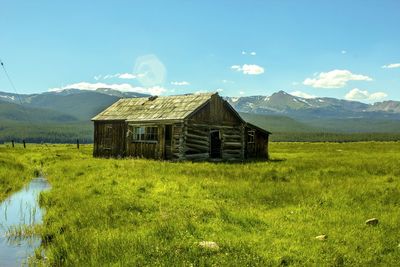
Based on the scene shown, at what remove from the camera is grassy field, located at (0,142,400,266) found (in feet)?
26.6

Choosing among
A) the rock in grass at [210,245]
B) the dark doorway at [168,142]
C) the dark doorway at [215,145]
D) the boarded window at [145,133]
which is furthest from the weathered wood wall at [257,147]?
the rock in grass at [210,245]

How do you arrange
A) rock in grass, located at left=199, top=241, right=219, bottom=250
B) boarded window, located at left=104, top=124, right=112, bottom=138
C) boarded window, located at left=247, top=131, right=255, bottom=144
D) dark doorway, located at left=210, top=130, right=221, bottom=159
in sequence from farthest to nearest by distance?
boarded window, located at left=247, top=131, right=255, bottom=144, boarded window, located at left=104, top=124, right=112, bottom=138, dark doorway, located at left=210, top=130, right=221, bottom=159, rock in grass, located at left=199, top=241, right=219, bottom=250

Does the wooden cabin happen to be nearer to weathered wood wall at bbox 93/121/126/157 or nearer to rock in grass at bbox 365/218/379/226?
weathered wood wall at bbox 93/121/126/157

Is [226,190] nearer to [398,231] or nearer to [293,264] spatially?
[398,231]

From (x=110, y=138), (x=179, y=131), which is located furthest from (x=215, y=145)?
(x=110, y=138)

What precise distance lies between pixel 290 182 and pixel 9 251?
1273 cm

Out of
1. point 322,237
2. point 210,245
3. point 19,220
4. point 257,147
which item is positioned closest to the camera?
point 210,245

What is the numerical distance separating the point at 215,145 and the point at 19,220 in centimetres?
2559

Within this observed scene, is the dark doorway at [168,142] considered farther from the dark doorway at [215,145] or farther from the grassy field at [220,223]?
the grassy field at [220,223]

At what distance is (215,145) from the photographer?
1465 inches

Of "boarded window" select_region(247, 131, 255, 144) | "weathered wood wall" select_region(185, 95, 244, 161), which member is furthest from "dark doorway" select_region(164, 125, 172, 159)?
"boarded window" select_region(247, 131, 255, 144)

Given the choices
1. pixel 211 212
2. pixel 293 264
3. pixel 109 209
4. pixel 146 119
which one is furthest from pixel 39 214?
pixel 146 119

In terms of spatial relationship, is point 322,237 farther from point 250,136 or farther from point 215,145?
point 250,136

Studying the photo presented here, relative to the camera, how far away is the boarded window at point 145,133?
34844 millimetres
